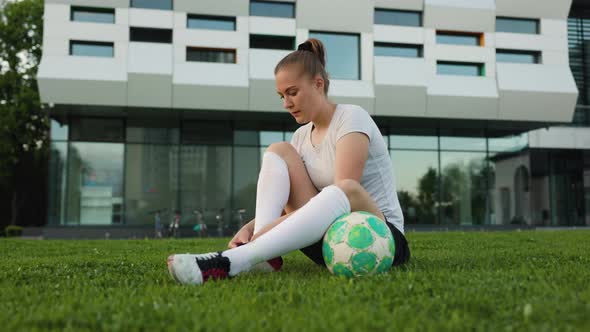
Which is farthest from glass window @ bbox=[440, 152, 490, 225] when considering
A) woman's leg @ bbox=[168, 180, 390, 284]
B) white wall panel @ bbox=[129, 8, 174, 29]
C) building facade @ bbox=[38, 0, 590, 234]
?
woman's leg @ bbox=[168, 180, 390, 284]

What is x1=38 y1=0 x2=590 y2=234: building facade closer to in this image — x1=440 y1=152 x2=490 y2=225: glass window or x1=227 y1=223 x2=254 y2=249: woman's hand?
x1=440 y1=152 x2=490 y2=225: glass window

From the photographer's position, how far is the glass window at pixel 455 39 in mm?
23562

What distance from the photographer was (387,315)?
2270 millimetres

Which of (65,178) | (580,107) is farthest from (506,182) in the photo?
(65,178)

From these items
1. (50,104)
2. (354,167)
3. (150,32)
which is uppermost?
(150,32)

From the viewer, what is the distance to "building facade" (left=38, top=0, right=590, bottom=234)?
20375mm

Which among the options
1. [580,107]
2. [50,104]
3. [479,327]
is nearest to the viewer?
[479,327]

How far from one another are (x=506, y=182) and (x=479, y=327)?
2460 cm

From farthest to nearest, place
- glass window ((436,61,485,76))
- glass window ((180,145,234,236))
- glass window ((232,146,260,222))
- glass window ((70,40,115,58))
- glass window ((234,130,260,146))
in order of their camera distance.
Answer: glass window ((436,61,485,76)) < glass window ((234,130,260,146)) < glass window ((232,146,260,222)) < glass window ((180,145,234,236)) < glass window ((70,40,115,58))

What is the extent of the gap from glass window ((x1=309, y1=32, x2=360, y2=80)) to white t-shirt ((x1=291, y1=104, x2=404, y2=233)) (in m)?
18.8

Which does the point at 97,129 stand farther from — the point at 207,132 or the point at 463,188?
the point at 463,188

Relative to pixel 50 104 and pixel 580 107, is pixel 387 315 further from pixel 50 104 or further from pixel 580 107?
pixel 580 107

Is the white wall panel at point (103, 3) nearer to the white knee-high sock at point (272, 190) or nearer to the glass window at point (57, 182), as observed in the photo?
the glass window at point (57, 182)

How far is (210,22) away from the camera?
71.7 ft
